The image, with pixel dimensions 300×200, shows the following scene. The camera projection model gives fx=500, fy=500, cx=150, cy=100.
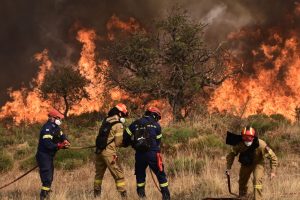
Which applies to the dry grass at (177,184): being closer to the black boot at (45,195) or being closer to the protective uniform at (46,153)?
the black boot at (45,195)

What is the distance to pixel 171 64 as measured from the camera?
28.2m

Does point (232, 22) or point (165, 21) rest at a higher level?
point (232, 22)

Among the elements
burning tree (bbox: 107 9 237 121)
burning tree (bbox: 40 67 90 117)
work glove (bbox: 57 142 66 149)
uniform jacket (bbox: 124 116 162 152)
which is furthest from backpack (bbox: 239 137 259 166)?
burning tree (bbox: 40 67 90 117)

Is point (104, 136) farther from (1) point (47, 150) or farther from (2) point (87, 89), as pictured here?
(2) point (87, 89)

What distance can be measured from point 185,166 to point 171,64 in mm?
14228

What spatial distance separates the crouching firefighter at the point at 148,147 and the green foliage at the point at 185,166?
377 cm

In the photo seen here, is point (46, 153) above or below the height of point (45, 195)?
above

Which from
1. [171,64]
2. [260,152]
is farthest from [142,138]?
[171,64]

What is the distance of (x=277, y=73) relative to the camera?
3078 centimetres

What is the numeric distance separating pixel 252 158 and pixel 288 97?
20629 mm

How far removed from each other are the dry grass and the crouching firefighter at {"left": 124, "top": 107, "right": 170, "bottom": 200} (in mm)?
676

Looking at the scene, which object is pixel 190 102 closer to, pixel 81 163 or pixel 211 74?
pixel 211 74

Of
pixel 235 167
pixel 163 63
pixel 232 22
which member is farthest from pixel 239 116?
pixel 232 22

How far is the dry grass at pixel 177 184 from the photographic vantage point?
11.0 metres
